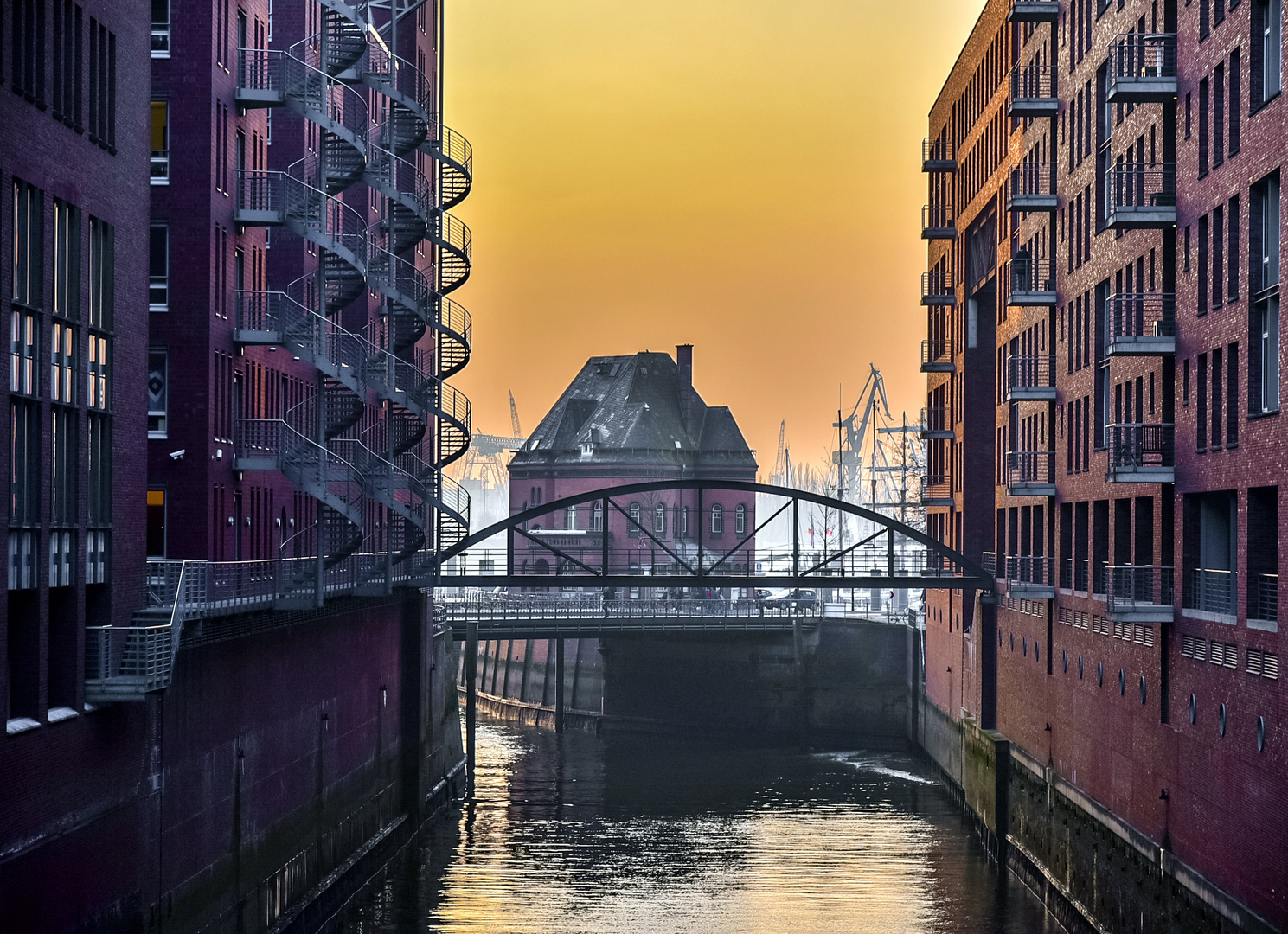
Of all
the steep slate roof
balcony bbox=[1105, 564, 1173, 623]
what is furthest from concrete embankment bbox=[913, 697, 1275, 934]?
the steep slate roof

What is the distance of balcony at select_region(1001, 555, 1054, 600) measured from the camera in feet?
131

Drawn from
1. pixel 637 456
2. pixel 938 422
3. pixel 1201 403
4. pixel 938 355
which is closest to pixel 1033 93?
pixel 1201 403

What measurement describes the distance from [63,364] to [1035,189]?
25.5 metres

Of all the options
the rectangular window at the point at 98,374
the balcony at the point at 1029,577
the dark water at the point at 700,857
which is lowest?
the dark water at the point at 700,857

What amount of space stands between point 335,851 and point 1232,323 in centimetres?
2047

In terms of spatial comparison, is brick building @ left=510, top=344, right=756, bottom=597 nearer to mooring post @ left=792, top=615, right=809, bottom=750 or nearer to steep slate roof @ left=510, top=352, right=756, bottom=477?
steep slate roof @ left=510, top=352, right=756, bottom=477

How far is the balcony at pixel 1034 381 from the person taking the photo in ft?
135

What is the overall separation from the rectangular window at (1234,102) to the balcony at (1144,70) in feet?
8.89

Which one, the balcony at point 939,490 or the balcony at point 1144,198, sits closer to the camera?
the balcony at point 1144,198

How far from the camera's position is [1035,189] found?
42375mm

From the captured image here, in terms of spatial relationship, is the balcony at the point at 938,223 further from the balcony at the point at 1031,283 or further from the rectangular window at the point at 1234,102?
the rectangular window at the point at 1234,102

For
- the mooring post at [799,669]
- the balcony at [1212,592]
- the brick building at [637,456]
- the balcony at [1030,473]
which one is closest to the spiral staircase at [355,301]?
the balcony at [1030,473]

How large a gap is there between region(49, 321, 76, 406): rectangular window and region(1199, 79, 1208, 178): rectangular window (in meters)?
17.5

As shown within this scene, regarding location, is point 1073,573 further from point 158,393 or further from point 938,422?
point 938,422
